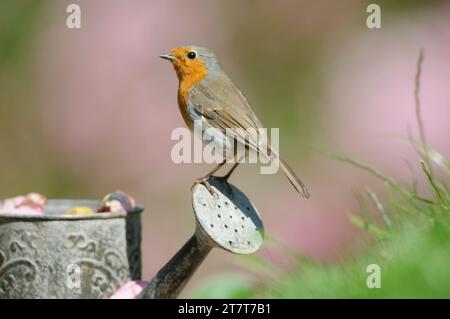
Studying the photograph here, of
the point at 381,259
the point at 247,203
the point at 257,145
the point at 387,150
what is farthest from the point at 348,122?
the point at 381,259

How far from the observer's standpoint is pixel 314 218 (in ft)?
15.7

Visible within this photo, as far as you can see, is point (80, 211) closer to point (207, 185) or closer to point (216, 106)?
point (207, 185)

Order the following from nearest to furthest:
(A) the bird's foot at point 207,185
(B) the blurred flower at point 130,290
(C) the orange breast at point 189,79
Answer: (A) the bird's foot at point 207,185, (B) the blurred flower at point 130,290, (C) the orange breast at point 189,79

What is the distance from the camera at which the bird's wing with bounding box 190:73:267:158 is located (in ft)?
8.94

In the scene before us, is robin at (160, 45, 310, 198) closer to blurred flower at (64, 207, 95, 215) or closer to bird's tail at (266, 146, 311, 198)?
bird's tail at (266, 146, 311, 198)

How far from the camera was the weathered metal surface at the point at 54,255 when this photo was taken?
7.84 ft

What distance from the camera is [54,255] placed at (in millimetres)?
2400

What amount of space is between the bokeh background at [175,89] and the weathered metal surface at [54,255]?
7.95 feet

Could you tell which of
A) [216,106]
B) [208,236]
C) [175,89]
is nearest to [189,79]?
[216,106]

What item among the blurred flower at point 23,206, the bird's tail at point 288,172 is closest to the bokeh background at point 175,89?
the bird's tail at point 288,172

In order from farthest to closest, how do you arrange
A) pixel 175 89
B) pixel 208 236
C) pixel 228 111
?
pixel 175 89 < pixel 228 111 < pixel 208 236

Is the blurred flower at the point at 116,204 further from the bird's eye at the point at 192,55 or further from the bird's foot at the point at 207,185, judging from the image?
the bird's eye at the point at 192,55

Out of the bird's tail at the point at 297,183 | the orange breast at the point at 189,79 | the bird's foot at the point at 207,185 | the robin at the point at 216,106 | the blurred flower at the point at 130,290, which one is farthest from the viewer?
the orange breast at the point at 189,79

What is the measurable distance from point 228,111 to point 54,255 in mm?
739
